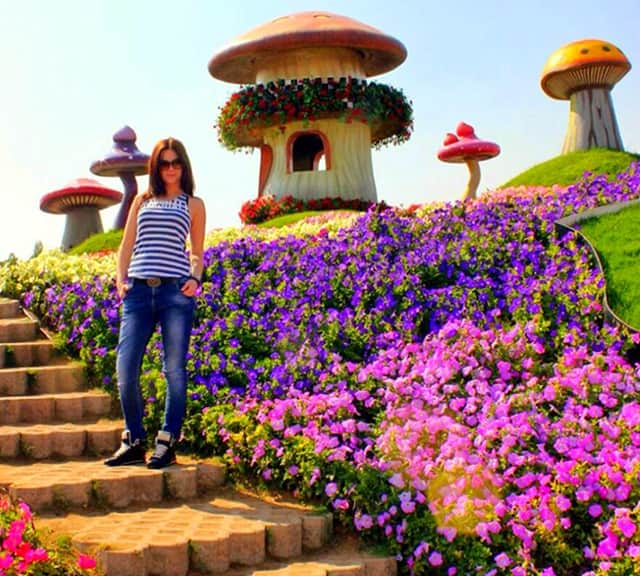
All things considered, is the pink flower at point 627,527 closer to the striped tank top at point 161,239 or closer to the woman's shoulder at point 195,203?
the striped tank top at point 161,239

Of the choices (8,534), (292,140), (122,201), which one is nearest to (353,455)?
(8,534)

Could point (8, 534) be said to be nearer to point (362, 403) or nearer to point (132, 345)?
point (132, 345)

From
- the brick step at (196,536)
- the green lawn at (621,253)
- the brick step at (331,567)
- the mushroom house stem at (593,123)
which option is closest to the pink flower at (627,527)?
the brick step at (331,567)

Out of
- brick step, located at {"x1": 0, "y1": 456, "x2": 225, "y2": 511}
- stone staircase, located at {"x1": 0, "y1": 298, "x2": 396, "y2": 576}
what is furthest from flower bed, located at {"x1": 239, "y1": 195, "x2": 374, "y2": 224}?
brick step, located at {"x1": 0, "y1": 456, "x2": 225, "y2": 511}

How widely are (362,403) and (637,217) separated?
4618 millimetres

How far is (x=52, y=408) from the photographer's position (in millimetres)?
6797

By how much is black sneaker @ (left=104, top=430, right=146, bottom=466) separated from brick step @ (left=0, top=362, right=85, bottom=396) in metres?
2.04

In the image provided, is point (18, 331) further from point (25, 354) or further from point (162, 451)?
point (162, 451)

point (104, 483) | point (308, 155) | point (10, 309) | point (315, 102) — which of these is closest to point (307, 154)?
point (308, 155)

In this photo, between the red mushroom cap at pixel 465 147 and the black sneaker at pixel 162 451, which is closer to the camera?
the black sneaker at pixel 162 451

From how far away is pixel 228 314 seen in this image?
775 centimetres

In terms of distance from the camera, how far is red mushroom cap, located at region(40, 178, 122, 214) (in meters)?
25.6

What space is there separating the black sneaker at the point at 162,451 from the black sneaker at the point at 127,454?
143mm

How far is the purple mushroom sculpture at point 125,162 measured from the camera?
977 inches
